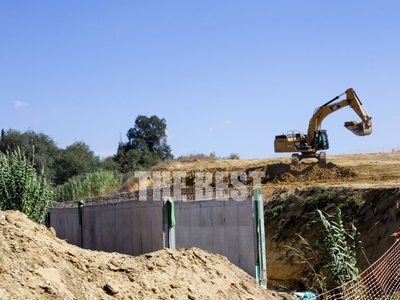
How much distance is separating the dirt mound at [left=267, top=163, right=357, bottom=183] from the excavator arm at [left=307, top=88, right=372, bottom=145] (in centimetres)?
157

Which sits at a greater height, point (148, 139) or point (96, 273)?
point (148, 139)

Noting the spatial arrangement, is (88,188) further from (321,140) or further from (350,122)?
(350,122)

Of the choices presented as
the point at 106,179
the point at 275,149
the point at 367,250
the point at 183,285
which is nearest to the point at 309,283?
the point at 367,250

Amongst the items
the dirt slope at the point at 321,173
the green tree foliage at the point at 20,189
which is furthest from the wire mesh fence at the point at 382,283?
the dirt slope at the point at 321,173

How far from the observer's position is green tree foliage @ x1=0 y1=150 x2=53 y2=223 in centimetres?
1396

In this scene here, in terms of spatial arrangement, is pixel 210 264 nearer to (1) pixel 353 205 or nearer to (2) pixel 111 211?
(2) pixel 111 211

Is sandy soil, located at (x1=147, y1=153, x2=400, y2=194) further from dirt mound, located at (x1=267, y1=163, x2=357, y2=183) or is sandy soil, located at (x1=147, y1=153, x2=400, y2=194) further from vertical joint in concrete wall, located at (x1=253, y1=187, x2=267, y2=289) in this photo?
vertical joint in concrete wall, located at (x1=253, y1=187, x2=267, y2=289)

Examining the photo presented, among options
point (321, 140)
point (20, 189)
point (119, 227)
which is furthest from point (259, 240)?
point (321, 140)

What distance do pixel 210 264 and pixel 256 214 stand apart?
2996mm

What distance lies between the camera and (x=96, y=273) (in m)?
7.23

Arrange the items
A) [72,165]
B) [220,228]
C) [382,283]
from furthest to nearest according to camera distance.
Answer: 1. [72,165]
2. [220,228]
3. [382,283]

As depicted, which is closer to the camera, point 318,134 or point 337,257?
point 337,257

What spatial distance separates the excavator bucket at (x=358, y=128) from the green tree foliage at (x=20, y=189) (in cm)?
1497

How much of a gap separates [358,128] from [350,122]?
A: 494 mm
